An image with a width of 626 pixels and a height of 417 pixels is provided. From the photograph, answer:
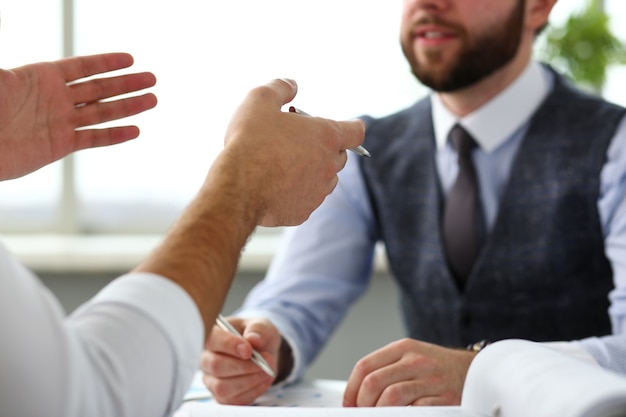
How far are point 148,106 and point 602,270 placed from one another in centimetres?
88

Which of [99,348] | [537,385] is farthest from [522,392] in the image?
[99,348]

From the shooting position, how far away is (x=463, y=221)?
5.58 feet

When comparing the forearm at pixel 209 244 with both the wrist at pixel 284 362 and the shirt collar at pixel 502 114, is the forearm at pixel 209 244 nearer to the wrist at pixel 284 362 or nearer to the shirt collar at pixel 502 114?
the wrist at pixel 284 362

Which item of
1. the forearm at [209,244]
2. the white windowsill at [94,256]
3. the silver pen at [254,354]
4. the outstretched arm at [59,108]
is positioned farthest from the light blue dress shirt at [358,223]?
Result: the white windowsill at [94,256]

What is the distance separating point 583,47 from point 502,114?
1.29 m

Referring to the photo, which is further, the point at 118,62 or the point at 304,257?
the point at 304,257

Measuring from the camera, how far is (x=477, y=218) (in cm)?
171

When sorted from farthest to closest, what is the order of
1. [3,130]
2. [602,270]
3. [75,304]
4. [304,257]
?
[75,304] < [304,257] < [602,270] < [3,130]

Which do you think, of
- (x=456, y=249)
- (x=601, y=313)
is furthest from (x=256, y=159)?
(x=601, y=313)

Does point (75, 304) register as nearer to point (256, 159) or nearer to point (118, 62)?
point (118, 62)

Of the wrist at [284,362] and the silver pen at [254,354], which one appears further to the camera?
the wrist at [284,362]

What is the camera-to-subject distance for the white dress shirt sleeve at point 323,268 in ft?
5.44

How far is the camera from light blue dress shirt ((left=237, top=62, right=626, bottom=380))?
1619 millimetres

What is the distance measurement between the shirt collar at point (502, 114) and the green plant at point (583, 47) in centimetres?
116
